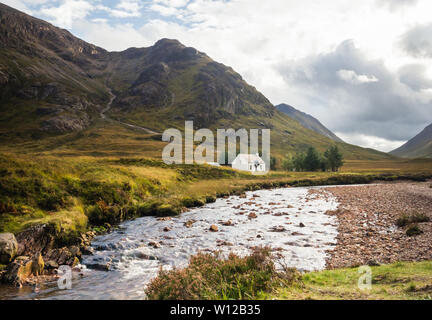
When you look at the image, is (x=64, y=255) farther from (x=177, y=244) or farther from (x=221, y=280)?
(x=221, y=280)

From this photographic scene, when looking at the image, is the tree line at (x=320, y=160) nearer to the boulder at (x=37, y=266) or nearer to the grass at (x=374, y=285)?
the grass at (x=374, y=285)

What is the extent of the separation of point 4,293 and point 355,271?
51.0 feet

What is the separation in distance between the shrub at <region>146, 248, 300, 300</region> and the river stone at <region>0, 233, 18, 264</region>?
10.4m

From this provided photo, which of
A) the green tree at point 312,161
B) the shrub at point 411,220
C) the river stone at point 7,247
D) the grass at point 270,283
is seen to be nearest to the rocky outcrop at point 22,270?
the river stone at point 7,247

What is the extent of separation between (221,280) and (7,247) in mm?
→ 13368

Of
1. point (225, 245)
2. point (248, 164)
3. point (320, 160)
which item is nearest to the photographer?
point (225, 245)

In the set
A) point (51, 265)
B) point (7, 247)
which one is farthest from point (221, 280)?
point (7, 247)

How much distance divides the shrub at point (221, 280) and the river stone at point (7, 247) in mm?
10352

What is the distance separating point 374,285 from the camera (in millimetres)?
8883

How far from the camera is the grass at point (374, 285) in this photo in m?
7.54
